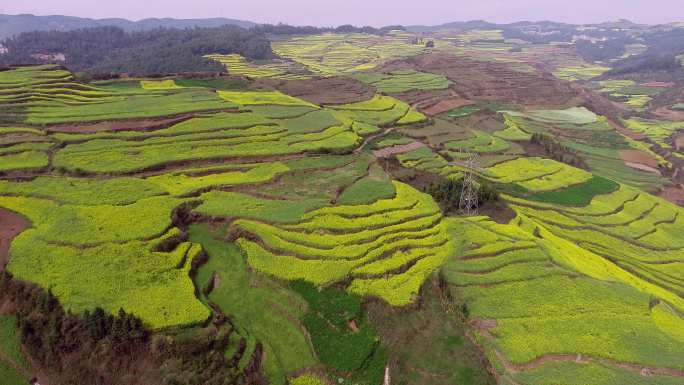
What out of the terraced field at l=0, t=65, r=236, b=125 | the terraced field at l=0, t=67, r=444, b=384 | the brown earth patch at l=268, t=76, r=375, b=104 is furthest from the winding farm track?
the brown earth patch at l=268, t=76, r=375, b=104

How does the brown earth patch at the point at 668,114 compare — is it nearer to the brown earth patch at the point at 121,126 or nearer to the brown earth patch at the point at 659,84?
the brown earth patch at the point at 659,84

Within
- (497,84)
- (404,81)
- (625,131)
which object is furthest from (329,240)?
(497,84)

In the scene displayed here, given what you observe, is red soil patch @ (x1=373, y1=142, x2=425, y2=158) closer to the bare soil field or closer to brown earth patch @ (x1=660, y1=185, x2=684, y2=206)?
the bare soil field

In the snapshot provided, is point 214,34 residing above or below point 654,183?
above

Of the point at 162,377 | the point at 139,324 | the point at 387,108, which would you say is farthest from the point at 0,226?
the point at 387,108

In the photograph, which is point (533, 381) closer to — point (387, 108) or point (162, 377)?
point (162, 377)

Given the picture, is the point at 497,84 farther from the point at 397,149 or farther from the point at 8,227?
the point at 8,227
